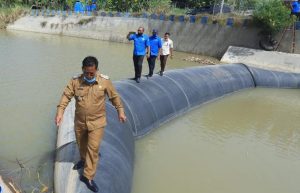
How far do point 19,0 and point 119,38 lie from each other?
1539 cm

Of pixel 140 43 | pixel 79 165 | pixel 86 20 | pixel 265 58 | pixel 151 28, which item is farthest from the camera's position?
pixel 86 20

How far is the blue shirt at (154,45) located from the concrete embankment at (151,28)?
10.9 m

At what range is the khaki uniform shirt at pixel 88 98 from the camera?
466cm

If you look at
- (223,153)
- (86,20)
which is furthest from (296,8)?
(86,20)

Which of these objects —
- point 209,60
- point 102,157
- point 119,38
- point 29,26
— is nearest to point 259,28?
point 209,60

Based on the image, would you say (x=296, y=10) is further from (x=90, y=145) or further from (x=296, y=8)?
(x=90, y=145)

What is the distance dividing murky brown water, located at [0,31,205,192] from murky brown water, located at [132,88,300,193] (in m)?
1.78

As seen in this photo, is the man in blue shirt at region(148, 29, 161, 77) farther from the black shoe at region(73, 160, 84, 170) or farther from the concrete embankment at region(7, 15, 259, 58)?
the concrete embankment at region(7, 15, 259, 58)

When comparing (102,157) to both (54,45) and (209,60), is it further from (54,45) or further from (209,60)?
(54,45)

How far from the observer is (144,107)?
909cm

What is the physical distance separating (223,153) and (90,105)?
13.6ft

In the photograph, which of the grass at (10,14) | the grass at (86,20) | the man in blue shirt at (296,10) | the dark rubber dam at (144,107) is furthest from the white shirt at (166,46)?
the grass at (10,14)

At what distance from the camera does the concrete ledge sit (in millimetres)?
16953

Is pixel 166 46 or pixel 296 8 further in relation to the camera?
pixel 296 8
